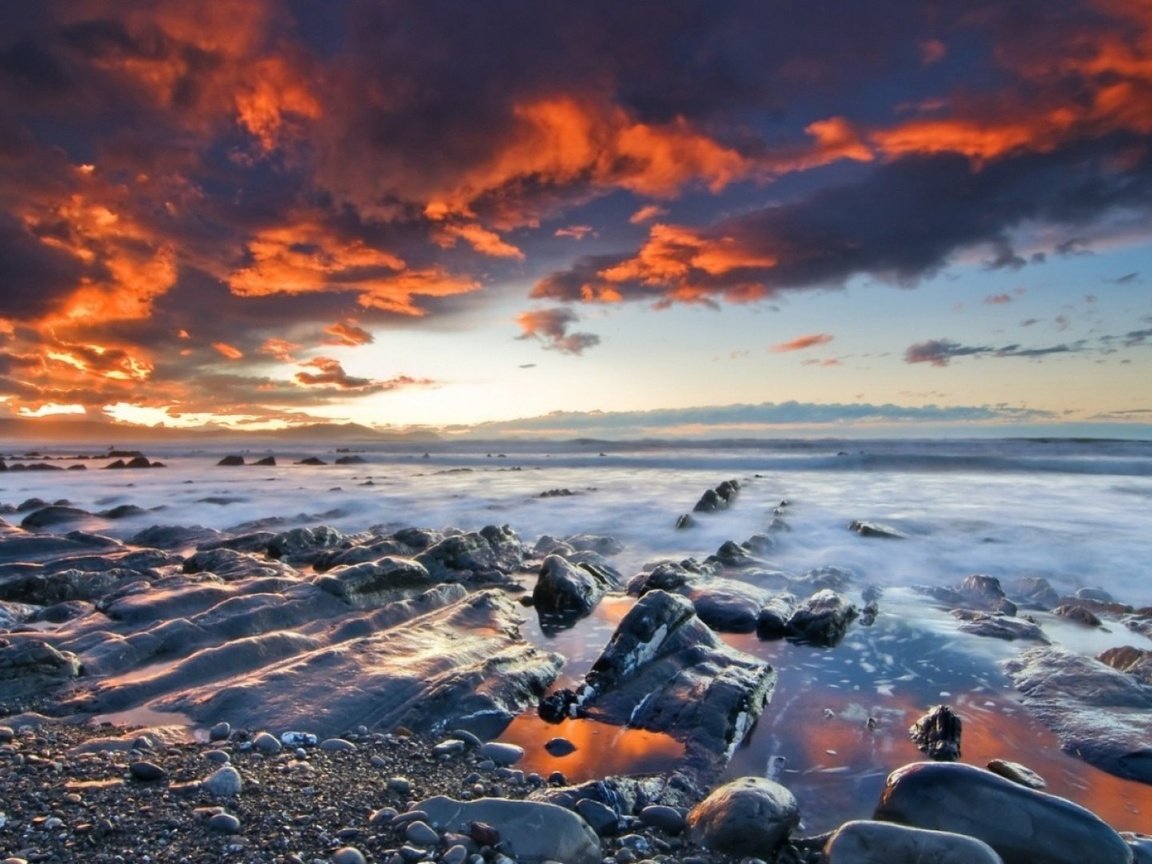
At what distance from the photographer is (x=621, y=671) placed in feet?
15.8

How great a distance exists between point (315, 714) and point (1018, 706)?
182 inches

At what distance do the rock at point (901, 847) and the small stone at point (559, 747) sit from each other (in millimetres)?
1664

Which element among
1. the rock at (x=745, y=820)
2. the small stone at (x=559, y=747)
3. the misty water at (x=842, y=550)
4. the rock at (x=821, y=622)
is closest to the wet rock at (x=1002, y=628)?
the misty water at (x=842, y=550)

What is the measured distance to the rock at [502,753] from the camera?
12.7ft

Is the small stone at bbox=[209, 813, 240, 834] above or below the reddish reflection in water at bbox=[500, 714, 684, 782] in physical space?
above

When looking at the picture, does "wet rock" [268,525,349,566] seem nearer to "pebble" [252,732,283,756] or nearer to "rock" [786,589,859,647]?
"pebble" [252,732,283,756]

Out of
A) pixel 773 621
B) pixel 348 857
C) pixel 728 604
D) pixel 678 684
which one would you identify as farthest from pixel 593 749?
pixel 728 604

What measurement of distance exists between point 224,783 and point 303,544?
6997 mm

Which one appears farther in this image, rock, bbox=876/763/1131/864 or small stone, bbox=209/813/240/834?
small stone, bbox=209/813/240/834

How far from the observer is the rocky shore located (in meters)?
2.80

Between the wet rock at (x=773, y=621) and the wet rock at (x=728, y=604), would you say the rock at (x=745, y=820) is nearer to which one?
the wet rock at (x=773, y=621)

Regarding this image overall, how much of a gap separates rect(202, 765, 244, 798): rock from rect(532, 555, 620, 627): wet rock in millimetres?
3669

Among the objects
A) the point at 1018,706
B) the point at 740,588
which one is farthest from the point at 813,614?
the point at 1018,706

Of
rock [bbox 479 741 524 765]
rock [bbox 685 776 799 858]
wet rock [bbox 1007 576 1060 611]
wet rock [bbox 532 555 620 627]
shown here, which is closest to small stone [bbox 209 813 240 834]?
rock [bbox 479 741 524 765]
